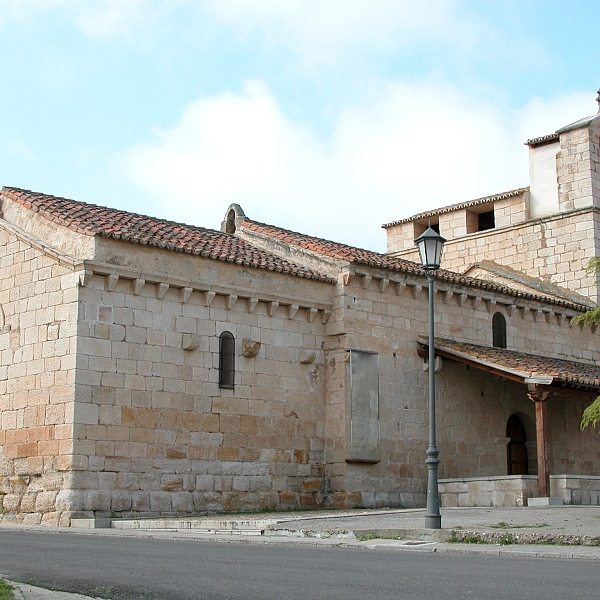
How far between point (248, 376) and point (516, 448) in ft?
28.7

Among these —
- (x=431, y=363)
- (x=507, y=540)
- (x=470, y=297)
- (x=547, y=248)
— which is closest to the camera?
(x=507, y=540)

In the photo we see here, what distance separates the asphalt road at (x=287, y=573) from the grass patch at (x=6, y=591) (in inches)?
16.3

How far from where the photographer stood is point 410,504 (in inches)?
883

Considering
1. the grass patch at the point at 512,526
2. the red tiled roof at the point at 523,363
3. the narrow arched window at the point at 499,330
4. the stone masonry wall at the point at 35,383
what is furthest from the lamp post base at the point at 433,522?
the narrow arched window at the point at 499,330

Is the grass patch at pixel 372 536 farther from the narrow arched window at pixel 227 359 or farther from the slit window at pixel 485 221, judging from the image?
the slit window at pixel 485 221

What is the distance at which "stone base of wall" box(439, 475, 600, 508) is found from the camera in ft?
65.6

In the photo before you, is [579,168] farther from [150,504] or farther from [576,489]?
[150,504]

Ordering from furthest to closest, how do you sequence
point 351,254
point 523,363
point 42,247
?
point 523,363, point 351,254, point 42,247

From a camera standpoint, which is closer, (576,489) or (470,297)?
(576,489)

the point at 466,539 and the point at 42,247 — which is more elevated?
the point at 42,247

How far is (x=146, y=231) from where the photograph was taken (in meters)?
20.3

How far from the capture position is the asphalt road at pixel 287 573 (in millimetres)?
7410

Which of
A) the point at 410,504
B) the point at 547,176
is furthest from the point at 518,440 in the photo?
the point at 547,176

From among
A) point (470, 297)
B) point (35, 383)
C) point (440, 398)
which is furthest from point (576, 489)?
point (35, 383)
